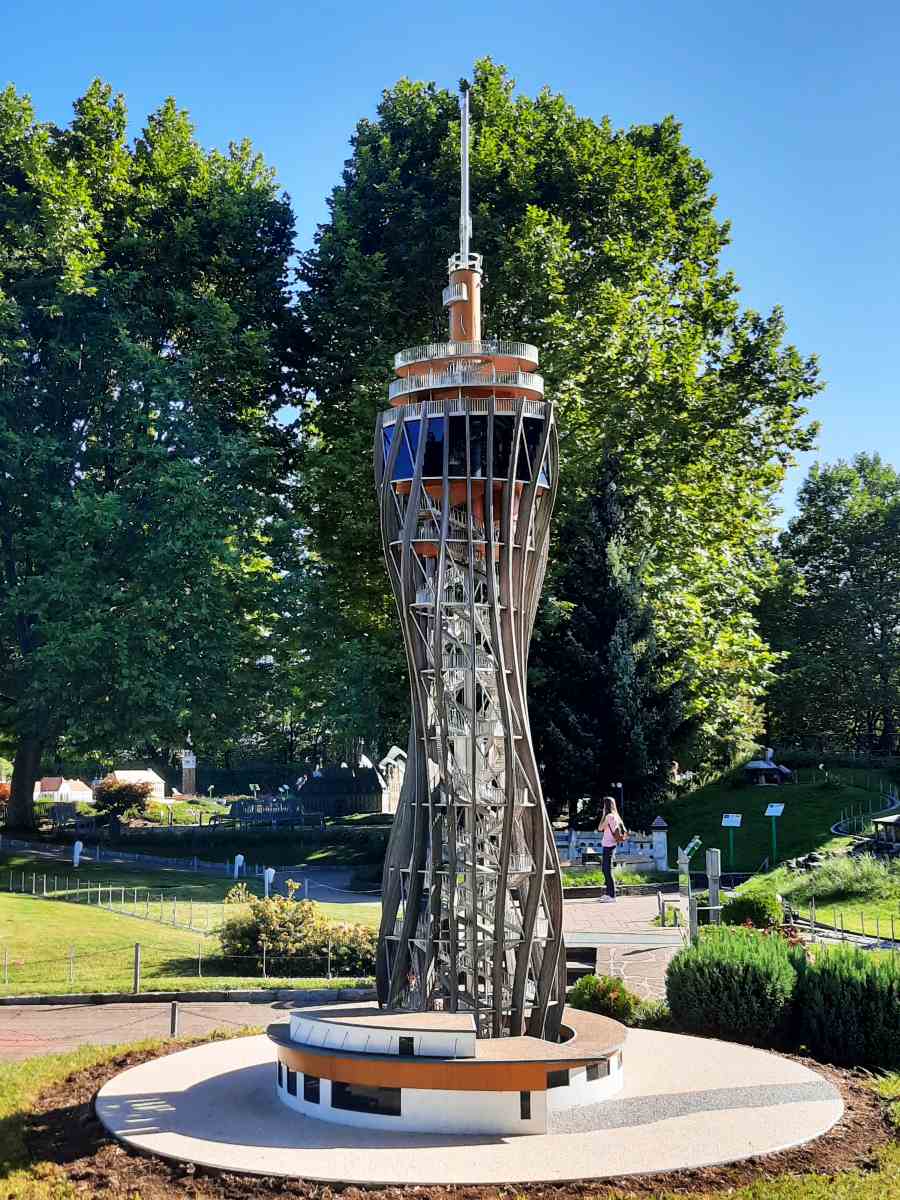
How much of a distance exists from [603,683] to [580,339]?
9834mm

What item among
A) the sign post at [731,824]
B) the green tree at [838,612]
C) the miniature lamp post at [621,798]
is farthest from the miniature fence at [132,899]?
the green tree at [838,612]

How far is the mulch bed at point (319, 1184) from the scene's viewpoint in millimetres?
11008

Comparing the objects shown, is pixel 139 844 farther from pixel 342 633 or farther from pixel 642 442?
pixel 642 442

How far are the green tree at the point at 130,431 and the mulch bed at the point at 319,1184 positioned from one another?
23446 mm

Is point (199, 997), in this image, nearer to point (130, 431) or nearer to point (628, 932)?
point (628, 932)

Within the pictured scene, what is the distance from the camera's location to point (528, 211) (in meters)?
36.3

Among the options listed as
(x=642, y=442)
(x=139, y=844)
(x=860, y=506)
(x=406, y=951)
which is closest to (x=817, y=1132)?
(x=406, y=951)

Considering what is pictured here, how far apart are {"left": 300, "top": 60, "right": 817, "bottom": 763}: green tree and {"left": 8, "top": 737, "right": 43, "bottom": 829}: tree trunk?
1041 centimetres

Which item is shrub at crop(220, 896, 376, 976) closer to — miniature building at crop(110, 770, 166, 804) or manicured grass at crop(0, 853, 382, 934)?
manicured grass at crop(0, 853, 382, 934)

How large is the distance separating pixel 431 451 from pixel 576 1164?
8.07 metres

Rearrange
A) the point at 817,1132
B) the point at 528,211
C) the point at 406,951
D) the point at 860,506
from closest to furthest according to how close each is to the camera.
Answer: the point at 817,1132 < the point at 406,951 < the point at 528,211 < the point at 860,506

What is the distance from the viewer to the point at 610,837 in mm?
26719

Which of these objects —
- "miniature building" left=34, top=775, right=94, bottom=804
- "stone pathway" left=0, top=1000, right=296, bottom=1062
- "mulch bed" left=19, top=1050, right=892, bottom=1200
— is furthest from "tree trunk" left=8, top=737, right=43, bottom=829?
"miniature building" left=34, top=775, right=94, bottom=804

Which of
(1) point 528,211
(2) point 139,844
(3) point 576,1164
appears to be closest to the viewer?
(3) point 576,1164
